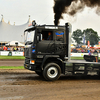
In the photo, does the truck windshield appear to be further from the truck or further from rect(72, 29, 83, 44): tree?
rect(72, 29, 83, 44): tree

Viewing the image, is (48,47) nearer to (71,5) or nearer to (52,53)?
(52,53)

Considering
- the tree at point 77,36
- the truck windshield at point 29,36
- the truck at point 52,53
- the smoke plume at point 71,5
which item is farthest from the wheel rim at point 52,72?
the tree at point 77,36

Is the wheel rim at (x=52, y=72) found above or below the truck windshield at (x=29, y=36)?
below

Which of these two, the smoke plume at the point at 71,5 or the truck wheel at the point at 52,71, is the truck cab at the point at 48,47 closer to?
the truck wheel at the point at 52,71

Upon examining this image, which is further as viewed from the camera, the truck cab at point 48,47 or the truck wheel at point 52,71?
the truck wheel at point 52,71

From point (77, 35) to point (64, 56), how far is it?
9029 cm

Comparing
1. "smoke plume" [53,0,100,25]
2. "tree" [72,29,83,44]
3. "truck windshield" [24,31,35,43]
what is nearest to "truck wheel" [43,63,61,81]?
"truck windshield" [24,31,35,43]

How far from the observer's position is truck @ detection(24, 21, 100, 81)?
331 inches

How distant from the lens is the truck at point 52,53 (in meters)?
8.40

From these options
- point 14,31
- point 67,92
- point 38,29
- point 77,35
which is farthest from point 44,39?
point 77,35

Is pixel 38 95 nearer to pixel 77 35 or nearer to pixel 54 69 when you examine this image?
pixel 54 69

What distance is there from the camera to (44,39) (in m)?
8.44

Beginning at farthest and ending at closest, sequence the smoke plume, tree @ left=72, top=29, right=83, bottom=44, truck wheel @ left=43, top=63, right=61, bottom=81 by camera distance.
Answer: tree @ left=72, top=29, right=83, bottom=44, the smoke plume, truck wheel @ left=43, top=63, right=61, bottom=81

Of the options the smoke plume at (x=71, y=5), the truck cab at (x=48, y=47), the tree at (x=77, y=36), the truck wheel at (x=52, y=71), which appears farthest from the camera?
the tree at (x=77, y=36)
